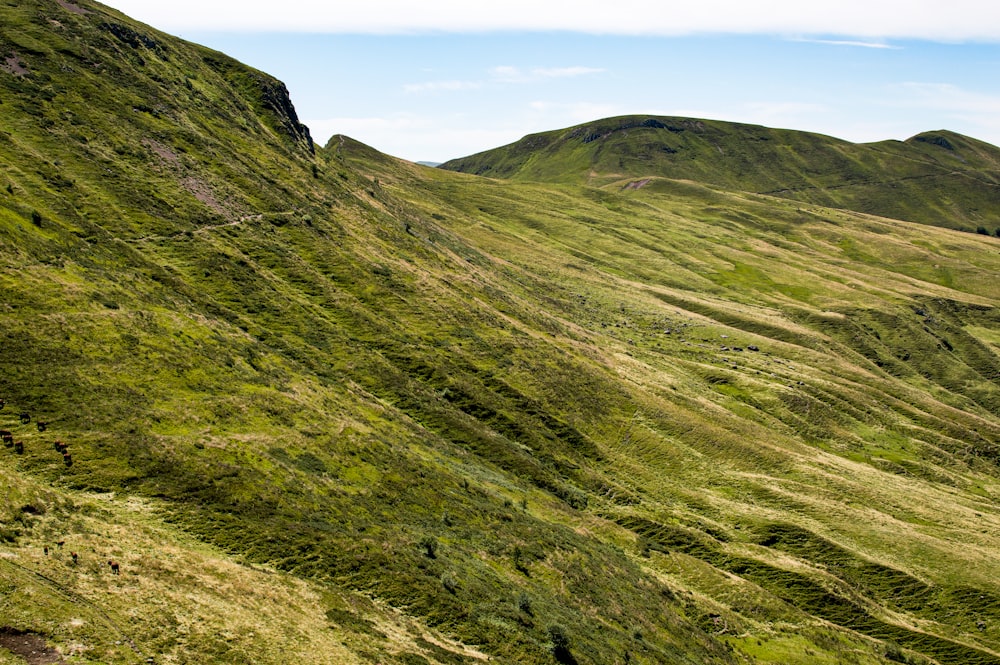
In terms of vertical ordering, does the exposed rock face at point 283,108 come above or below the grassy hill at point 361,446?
above

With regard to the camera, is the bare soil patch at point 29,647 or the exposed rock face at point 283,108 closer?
the bare soil patch at point 29,647

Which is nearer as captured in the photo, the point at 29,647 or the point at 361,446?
the point at 29,647

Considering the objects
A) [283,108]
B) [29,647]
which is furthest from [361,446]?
[283,108]

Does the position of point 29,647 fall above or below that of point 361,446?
above

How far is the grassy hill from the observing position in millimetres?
29219

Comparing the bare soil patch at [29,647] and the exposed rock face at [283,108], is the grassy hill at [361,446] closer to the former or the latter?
the bare soil patch at [29,647]

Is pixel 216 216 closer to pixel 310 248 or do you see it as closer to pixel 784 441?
pixel 310 248

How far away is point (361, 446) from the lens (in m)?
49.9

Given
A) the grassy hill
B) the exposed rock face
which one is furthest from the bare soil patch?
the exposed rock face

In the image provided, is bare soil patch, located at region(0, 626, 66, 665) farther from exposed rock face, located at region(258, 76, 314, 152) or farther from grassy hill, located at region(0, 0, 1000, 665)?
exposed rock face, located at region(258, 76, 314, 152)

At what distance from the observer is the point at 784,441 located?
293 feet

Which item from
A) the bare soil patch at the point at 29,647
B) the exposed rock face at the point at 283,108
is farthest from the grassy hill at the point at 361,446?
the exposed rock face at the point at 283,108

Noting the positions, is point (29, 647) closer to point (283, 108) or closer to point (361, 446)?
point (361, 446)

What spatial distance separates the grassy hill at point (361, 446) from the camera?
2922cm
